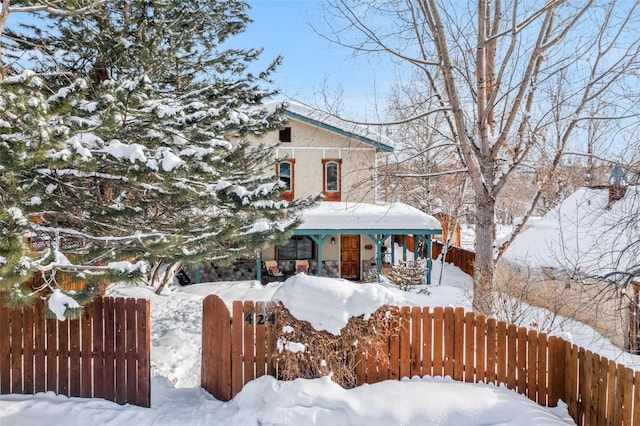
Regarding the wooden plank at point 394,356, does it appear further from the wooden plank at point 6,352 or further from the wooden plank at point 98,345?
the wooden plank at point 6,352

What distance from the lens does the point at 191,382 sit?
20.9ft

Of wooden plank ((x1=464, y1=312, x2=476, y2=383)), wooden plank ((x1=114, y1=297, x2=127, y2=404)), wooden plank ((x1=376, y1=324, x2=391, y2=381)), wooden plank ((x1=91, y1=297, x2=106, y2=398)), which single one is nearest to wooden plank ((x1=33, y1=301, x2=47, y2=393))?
wooden plank ((x1=91, y1=297, x2=106, y2=398))

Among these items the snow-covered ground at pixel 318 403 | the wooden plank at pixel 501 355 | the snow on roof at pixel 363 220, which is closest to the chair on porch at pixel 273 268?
the snow on roof at pixel 363 220

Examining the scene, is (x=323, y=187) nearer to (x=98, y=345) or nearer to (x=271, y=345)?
(x=271, y=345)

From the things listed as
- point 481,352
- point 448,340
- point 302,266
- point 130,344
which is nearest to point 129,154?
point 130,344

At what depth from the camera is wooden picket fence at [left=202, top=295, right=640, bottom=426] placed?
5.16 meters

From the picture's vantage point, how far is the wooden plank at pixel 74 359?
5160 mm

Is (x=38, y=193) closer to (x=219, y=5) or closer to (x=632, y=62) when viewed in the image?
(x=219, y=5)

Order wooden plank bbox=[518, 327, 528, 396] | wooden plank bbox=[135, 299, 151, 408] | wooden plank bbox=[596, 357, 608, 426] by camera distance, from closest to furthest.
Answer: wooden plank bbox=[596, 357, 608, 426]
wooden plank bbox=[135, 299, 151, 408]
wooden plank bbox=[518, 327, 528, 396]

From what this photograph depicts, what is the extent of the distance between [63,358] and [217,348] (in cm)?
193

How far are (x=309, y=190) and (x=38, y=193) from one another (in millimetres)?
12096

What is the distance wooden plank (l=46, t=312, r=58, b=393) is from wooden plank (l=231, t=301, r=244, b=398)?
7.31ft

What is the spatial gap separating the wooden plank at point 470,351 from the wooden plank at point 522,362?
1.82 ft

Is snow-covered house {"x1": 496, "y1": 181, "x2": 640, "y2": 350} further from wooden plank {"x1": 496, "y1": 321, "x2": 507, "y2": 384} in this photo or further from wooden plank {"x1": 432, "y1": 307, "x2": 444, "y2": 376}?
wooden plank {"x1": 432, "y1": 307, "x2": 444, "y2": 376}
